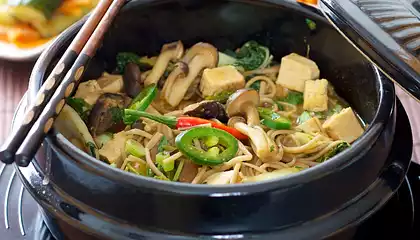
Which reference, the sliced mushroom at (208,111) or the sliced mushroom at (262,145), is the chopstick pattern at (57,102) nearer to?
the sliced mushroom at (208,111)

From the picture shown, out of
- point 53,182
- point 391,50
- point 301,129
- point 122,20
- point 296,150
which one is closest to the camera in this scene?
point 391,50

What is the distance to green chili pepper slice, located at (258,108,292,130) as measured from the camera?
2.07m

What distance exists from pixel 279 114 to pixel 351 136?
26 cm

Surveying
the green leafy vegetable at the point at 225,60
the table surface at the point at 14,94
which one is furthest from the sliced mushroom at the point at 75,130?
the table surface at the point at 14,94

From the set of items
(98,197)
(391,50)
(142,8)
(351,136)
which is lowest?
(351,136)

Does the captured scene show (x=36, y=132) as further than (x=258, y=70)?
No

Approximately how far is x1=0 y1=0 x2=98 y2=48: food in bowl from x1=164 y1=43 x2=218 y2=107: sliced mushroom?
1016 millimetres

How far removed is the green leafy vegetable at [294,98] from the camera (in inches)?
90.1

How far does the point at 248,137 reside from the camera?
1.98m

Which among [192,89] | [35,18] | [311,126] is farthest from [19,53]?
[311,126]

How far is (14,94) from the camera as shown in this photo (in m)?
3.05

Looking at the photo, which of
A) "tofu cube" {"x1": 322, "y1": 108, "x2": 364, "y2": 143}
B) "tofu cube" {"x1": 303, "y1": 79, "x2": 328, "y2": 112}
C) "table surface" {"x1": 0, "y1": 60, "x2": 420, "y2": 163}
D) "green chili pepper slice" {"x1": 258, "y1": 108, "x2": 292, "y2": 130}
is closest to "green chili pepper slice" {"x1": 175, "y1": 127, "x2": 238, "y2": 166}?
"green chili pepper slice" {"x1": 258, "y1": 108, "x2": 292, "y2": 130}

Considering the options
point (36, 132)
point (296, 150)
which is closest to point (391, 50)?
point (296, 150)

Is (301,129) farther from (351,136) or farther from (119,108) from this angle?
(119,108)
